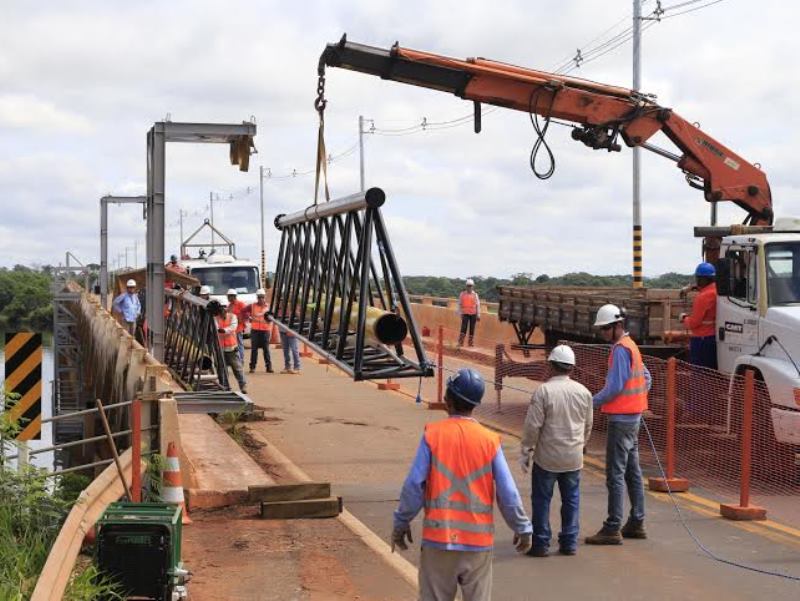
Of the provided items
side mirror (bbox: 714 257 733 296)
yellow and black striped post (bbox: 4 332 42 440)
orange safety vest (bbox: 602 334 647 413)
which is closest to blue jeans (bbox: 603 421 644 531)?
orange safety vest (bbox: 602 334 647 413)

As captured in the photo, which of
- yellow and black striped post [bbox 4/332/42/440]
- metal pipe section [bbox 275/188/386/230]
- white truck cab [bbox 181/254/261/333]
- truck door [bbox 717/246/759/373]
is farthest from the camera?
white truck cab [bbox 181/254/261/333]

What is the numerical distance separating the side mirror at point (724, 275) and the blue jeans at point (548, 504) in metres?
5.06

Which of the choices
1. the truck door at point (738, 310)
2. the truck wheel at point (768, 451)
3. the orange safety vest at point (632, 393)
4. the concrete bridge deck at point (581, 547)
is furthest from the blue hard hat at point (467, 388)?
the truck door at point (738, 310)

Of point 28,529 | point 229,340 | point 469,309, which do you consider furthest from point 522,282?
point 28,529

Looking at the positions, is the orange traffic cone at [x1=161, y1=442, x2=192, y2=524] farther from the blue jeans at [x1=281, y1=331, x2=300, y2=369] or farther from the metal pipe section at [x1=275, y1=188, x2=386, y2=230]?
the blue jeans at [x1=281, y1=331, x2=300, y2=369]

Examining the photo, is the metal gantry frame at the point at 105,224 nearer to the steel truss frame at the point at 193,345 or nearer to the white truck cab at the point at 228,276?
the white truck cab at the point at 228,276

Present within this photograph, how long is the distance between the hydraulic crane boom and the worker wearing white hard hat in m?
7.01

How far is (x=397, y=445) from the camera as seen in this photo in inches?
591

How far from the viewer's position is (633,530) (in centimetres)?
965

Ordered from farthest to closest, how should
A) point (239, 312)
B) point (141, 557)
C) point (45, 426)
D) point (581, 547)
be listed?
point (45, 426)
point (239, 312)
point (581, 547)
point (141, 557)

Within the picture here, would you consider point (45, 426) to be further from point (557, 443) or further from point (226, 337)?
point (557, 443)

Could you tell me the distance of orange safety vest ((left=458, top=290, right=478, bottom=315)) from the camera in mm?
29484

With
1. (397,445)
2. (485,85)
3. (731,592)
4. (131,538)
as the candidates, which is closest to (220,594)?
(131,538)

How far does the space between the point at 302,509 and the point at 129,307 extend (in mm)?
15286
